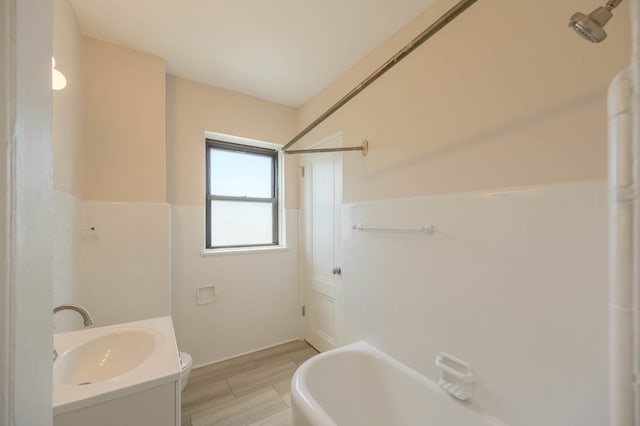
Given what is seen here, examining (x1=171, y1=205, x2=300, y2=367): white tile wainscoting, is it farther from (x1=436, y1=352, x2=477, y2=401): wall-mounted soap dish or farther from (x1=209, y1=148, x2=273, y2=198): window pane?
(x1=436, y1=352, x2=477, y2=401): wall-mounted soap dish

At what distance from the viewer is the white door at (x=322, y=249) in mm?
2279

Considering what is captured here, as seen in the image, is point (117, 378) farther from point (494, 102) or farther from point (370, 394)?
point (494, 102)

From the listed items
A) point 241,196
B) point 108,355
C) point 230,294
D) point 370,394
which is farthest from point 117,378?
point 241,196

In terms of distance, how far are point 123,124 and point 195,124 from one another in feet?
1.79

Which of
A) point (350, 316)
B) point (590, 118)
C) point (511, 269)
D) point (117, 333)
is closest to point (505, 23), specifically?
point (590, 118)

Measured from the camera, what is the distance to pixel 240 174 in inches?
103

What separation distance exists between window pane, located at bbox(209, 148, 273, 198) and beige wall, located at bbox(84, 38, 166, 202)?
23.0 inches

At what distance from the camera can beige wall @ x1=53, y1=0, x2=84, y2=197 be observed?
47.1 inches

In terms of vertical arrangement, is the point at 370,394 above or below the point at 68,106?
below

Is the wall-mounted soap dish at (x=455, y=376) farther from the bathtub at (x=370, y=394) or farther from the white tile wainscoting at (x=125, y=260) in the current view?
the white tile wainscoting at (x=125, y=260)

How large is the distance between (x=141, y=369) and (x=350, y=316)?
4.31ft

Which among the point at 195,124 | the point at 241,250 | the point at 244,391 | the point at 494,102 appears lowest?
the point at 244,391

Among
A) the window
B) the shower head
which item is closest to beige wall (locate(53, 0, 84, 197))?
the window

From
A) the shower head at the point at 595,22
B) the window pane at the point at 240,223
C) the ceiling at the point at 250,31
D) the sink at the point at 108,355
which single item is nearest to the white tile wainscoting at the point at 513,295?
the shower head at the point at 595,22
